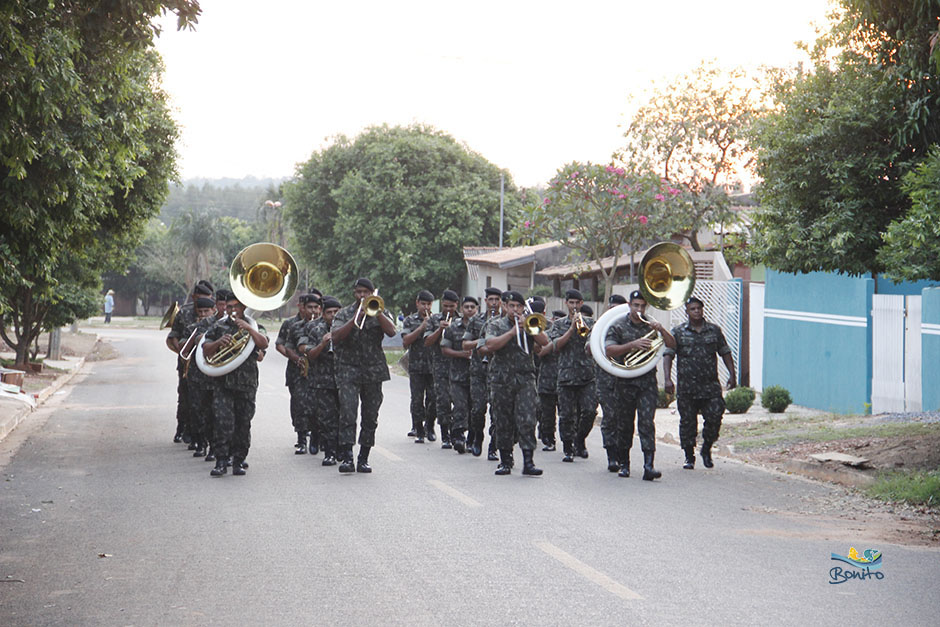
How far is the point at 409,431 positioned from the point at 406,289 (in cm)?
2782

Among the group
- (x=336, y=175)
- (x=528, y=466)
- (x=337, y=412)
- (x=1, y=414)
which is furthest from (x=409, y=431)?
(x=336, y=175)

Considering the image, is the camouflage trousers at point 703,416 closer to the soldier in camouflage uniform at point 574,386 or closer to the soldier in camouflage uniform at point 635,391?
the soldier in camouflage uniform at point 635,391

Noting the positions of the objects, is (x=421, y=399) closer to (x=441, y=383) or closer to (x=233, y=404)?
(x=441, y=383)

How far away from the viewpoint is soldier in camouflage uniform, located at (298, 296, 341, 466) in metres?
12.2

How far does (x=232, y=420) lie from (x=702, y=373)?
5073 mm

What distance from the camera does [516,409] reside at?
11289 mm

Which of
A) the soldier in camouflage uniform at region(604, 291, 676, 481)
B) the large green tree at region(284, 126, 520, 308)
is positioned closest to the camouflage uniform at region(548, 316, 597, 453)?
the soldier in camouflage uniform at region(604, 291, 676, 481)

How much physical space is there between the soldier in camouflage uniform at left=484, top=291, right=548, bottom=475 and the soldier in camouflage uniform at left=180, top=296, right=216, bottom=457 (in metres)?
2.99

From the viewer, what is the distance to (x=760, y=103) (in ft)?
99.2

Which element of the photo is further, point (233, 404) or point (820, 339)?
point (820, 339)

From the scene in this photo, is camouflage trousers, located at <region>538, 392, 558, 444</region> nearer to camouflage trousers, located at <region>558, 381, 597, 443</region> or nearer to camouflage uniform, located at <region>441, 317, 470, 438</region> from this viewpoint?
camouflage trousers, located at <region>558, 381, 597, 443</region>

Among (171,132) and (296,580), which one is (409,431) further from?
(296,580)

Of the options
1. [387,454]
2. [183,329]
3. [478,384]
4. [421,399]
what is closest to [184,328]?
[183,329]

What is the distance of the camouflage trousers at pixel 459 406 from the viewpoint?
13359 millimetres
